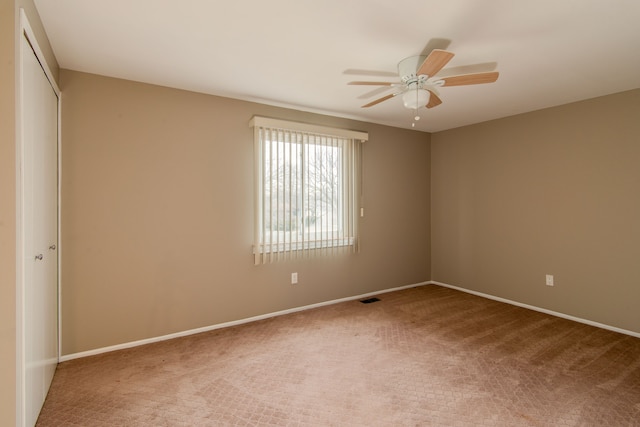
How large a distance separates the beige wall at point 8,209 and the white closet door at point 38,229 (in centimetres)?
10

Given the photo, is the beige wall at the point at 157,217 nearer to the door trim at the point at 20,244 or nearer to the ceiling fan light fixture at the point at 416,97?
the door trim at the point at 20,244

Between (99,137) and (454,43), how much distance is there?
2867mm

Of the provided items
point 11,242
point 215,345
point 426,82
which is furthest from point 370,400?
point 426,82

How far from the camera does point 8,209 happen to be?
55.6 inches

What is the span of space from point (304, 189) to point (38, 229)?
7.60 feet

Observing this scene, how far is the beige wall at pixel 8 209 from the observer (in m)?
1.39

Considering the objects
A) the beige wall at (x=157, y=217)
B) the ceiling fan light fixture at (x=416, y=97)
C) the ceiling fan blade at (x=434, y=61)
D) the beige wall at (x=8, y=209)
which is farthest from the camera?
the beige wall at (x=157, y=217)

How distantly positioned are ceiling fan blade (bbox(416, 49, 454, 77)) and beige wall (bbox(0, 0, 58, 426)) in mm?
2030

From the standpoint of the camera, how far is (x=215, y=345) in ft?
9.27

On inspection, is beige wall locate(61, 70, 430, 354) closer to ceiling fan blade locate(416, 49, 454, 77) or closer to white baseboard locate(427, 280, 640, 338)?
ceiling fan blade locate(416, 49, 454, 77)

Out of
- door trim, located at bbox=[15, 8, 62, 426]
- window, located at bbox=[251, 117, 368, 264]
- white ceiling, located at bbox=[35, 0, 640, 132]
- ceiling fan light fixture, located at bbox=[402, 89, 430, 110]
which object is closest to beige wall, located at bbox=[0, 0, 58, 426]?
door trim, located at bbox=[15, 8, 62, 426]

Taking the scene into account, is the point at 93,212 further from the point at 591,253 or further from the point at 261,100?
the point at 591,253

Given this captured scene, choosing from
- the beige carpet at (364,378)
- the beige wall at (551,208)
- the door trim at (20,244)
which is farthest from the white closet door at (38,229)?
the beige wall at (551,208)

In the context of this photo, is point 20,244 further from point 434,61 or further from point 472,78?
point 472,78
